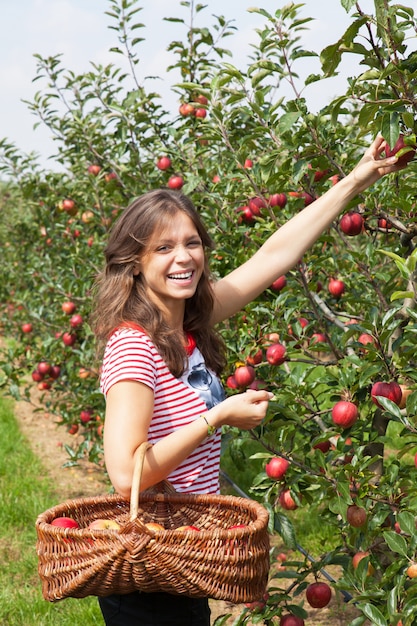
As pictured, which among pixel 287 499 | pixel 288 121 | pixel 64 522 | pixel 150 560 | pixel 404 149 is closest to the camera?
pixel 150 560

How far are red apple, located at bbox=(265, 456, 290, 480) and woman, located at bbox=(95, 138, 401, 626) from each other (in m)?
0.30

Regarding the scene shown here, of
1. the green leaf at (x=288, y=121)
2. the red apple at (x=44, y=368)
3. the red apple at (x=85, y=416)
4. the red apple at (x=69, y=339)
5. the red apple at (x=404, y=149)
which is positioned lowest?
the red apple at (x=85, y=416)

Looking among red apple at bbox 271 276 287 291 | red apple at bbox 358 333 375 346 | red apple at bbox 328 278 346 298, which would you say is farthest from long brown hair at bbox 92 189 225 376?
red apple at bbox 328 278 346 298

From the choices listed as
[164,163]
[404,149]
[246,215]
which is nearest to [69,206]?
[164,163]

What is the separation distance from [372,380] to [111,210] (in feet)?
9.15

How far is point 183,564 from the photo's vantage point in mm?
1538

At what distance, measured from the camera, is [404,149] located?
1901mm

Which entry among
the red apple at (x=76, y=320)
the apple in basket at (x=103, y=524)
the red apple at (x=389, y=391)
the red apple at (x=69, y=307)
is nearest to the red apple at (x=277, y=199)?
the red apple at (x=389, y=391)

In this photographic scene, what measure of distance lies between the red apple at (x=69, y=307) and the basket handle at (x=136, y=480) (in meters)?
3.10

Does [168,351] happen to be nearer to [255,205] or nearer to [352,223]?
[352,223]

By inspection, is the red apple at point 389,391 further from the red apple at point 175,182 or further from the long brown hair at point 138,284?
the red apple at point 175,182

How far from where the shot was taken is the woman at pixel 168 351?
1.75m

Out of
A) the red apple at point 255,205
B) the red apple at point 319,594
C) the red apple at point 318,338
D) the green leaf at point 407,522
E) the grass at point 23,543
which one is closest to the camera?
the green leaf at point 407,522

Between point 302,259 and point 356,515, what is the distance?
932mm
